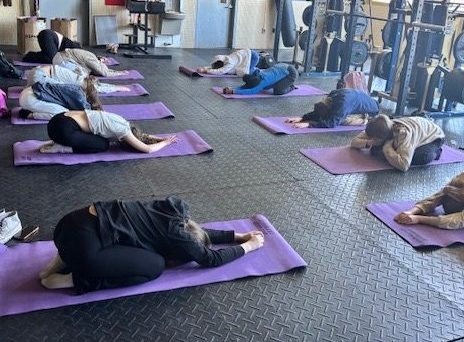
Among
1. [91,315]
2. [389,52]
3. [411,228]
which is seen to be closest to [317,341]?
[91,315]

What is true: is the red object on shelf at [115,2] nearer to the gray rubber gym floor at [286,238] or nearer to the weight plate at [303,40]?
the weight plate at [303,40]

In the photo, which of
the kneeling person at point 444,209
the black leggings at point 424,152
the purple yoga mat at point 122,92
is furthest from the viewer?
the purple yoga mat at point 122,92

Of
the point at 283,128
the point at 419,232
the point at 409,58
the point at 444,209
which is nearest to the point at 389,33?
the point at 409,58

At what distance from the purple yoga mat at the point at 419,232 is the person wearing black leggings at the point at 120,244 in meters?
1.32

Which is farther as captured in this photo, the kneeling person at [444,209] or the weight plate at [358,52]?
the weight plate at [358,52]

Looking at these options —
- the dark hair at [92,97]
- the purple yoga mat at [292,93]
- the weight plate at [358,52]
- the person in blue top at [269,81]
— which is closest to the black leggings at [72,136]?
the dark hair at [92,97]

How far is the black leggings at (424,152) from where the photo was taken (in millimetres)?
4086

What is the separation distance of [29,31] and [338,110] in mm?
4816

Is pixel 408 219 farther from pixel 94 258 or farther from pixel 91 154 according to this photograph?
pixel 91 154

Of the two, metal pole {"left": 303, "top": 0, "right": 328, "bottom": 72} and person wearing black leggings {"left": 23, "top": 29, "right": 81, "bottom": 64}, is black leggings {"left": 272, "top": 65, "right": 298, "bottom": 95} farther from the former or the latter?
person wearing black leggings {"left": 23, "top": 29, "right": 81, "bottom": 64}

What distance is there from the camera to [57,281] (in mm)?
2246

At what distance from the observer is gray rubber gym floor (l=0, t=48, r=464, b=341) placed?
215cm

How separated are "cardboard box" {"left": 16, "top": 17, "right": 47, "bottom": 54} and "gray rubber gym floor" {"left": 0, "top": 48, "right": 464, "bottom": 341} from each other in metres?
3.40

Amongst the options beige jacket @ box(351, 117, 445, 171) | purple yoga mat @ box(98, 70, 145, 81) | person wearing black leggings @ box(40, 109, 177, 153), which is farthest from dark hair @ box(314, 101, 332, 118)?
purple yoga mat @ box(98, 70, 145, 81)
